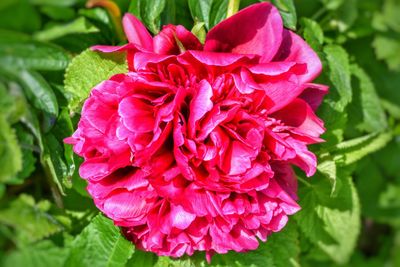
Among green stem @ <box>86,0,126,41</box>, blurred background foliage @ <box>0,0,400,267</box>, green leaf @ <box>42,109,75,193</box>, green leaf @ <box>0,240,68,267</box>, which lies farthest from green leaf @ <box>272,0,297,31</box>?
green leaf @ <box>0,240,68,267</box>

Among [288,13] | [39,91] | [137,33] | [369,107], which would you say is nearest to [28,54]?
[39,91]

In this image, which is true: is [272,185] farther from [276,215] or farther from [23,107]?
[23,107]

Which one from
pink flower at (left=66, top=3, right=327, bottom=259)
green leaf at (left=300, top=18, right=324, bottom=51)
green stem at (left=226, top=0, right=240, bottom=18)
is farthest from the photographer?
green leaf at (left=300, top=18, right=324, bottom=51)

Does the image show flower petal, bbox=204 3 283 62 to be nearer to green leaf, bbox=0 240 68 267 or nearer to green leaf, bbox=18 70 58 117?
green leaf, bbox=18 70 58 117

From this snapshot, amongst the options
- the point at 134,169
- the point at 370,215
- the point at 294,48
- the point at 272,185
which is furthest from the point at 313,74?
the point at 370,215

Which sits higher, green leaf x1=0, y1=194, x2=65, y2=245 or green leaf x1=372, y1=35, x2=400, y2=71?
green leaf x1=0, y1=194, x2=65, y2=245

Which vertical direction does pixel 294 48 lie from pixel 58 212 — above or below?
above
